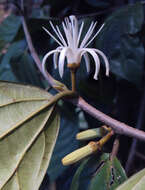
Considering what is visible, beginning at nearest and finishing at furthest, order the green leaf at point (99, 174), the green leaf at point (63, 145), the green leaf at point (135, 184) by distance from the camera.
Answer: the green leaf at point (135, 184)
the green leaf at point (99, 174)
the green leaf at point (63, 145)

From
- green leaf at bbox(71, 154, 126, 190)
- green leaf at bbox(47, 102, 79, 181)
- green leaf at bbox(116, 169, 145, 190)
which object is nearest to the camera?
green leaf at bbox(116, 169, 145, 190)

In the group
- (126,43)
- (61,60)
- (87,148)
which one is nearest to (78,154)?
(87,148)

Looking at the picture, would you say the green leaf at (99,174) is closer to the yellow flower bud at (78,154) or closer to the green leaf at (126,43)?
the yellow flower bud at (78,154)

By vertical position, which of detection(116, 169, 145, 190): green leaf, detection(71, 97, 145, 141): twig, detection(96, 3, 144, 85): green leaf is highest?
detection(96, 3, 144, 85): green leaf

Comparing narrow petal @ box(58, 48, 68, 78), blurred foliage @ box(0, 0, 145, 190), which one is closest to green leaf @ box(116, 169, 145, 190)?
narrow petal @ box(58, 48, 68, 78)

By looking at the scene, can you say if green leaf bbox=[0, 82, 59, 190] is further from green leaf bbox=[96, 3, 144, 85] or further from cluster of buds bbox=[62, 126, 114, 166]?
green leaf bbox=[96, 3, 144, 85]

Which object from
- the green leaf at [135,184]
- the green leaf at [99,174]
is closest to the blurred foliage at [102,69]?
the green leaf at [99,174]

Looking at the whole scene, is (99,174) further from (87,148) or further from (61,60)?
(61,60)
